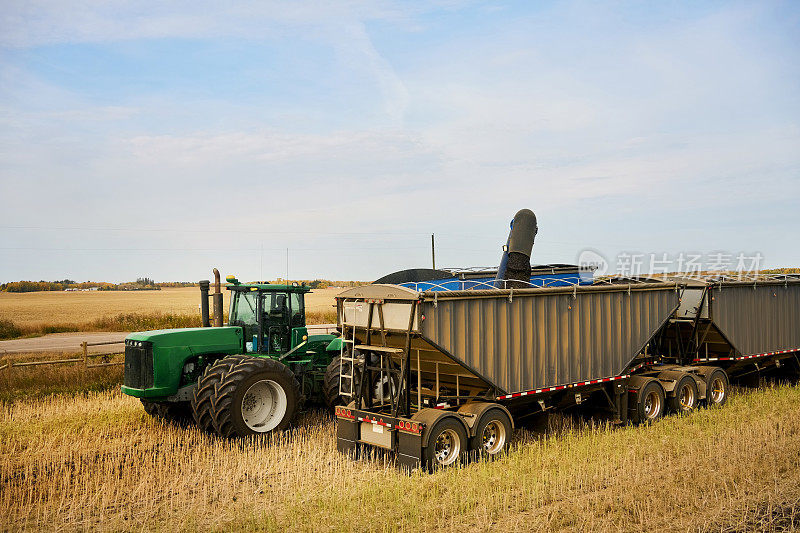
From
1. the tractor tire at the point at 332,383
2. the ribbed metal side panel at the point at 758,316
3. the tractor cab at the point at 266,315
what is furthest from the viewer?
the ribbed metal side panel at the point at 758,316

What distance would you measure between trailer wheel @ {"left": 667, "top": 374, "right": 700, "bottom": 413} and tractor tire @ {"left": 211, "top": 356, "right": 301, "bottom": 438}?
7791mm

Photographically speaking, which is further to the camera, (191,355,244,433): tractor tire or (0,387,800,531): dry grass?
(191,355,244,433): tractor tire

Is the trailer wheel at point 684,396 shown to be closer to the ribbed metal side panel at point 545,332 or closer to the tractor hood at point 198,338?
the ribbed metal side panel at point 545,332

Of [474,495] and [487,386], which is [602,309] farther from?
[474,495]

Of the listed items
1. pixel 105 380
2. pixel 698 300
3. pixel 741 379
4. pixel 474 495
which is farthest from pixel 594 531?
pixel 105 380

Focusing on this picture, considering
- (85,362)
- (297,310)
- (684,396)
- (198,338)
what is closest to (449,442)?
(297,310)

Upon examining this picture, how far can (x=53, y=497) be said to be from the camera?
28.8 ft

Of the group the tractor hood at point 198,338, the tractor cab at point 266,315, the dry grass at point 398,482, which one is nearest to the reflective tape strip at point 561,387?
the dry grass at point 398,482

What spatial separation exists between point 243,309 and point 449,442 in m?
5.15

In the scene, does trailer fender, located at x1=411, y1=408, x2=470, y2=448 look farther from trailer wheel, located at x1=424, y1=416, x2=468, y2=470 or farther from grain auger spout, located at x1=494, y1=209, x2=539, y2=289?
grain auger spout, located at x1=494, y1=209, x2=539, y2=289

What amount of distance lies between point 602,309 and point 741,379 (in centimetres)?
816

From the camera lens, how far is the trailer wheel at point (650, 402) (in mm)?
12852

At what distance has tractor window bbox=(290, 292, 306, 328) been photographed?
13.1 m

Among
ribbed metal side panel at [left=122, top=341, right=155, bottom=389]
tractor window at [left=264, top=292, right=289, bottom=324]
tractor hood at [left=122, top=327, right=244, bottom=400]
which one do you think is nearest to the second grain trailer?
tractor window at [left=264, top=292, right=289, bottom=324]
